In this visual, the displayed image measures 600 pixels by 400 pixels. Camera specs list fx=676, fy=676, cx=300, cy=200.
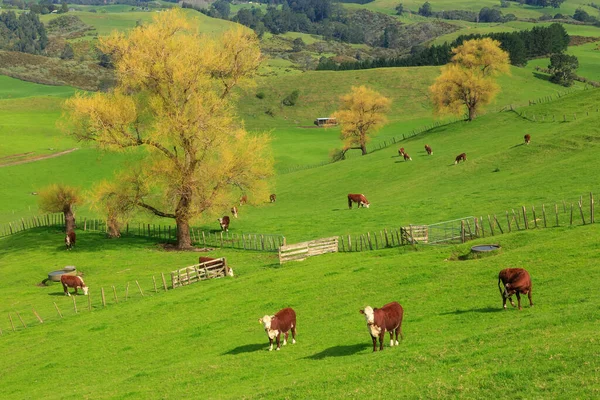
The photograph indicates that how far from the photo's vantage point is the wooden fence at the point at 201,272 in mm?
44812

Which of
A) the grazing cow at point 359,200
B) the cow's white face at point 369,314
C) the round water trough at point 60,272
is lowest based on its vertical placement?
the round water trough at point 60,272

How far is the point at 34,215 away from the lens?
274ft

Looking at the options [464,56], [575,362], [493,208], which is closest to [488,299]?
[575,362]

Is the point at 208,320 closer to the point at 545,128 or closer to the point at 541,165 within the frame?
the point at 541,165

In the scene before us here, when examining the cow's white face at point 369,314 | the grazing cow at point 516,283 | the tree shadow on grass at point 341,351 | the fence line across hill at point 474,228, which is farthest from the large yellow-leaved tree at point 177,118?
the cow's white face at point 369,314

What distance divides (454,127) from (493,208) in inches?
2072

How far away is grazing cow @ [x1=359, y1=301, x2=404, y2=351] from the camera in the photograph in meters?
22.3

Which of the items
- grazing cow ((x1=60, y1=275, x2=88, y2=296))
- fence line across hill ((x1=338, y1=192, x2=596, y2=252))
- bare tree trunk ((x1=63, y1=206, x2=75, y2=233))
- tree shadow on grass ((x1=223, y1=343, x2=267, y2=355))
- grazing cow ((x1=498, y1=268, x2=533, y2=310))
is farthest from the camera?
bare tree trunk ((x1=63, y1=206, x2=75, y2=233))

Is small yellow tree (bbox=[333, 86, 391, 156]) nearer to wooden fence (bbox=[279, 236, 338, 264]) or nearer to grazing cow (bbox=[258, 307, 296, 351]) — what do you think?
wooden fence (bbox=[279, 236, 338, 264])

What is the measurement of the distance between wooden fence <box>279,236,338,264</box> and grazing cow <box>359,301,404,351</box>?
2140 cm

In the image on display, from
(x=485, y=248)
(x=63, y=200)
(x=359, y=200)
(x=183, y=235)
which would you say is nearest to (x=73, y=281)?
(x=183, y=235)

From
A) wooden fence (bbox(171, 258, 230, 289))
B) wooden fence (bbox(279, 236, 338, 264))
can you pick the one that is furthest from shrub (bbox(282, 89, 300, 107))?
wooden fence (bbox(171, 258, 230, 289))

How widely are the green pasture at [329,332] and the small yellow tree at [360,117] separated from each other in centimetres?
5955

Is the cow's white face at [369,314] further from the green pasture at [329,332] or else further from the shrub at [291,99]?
the shrub at [291,99]
